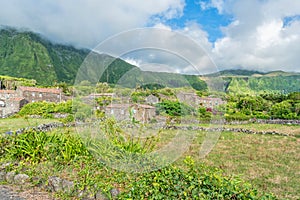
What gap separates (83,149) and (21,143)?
1.64m

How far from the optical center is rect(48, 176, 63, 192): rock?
399 centimetres

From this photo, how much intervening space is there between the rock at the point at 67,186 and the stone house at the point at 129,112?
193cm

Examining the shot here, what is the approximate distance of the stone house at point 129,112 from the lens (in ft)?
17.8

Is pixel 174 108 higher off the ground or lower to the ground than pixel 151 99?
lower

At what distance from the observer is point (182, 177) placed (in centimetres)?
346

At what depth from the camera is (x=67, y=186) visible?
393cm

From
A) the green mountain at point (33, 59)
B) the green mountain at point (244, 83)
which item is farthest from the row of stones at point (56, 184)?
the green mountain at point (33, 59)

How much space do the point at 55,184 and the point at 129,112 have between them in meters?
2.16

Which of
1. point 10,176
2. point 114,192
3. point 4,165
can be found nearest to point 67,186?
point 114,192

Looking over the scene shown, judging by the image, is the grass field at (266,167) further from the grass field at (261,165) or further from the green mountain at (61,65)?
the green mountain at (61,65)

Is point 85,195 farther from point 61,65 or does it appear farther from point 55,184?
point 61,65

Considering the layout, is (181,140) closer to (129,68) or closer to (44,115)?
(129,68)

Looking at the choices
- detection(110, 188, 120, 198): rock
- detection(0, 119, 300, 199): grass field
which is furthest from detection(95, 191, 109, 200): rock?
detection(0, 119, 300, 199): grass field

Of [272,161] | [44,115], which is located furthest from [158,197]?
[44,115]
